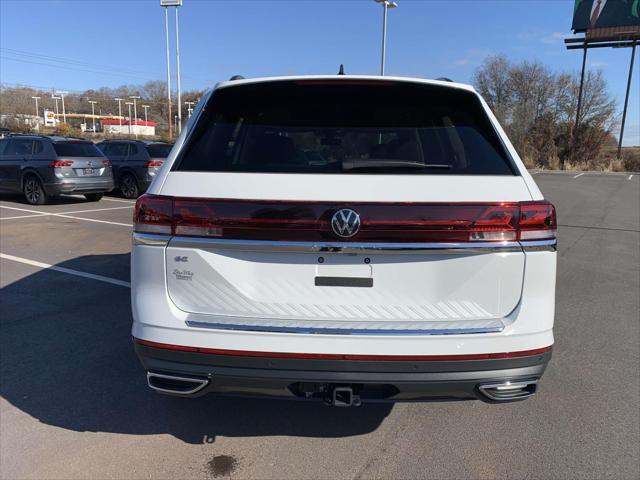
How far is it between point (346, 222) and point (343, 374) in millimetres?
671

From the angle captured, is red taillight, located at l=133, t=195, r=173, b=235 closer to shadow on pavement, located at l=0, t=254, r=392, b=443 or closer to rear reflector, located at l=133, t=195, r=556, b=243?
rear reflector, located at l=133, t=195, r=556, b=243

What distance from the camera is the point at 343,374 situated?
2.20m

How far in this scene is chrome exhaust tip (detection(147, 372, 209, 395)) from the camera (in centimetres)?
229

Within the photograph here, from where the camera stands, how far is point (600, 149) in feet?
123

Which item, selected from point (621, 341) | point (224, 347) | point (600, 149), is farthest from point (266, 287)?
point (600, 149)

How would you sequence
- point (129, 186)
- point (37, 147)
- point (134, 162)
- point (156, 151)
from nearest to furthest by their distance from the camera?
point (37, 147)
point (134, 162)
point (156, 151)
point (129, 186)

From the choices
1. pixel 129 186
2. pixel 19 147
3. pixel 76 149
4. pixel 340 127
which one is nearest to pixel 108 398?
pixel 340 127

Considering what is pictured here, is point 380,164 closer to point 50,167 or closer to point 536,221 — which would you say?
point 536,221

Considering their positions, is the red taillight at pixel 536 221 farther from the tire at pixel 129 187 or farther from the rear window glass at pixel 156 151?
the tire at pixel 129 187

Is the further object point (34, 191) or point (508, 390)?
point (34, 191)

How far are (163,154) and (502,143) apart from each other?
1393 cm

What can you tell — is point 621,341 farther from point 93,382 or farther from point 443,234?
point 93,382

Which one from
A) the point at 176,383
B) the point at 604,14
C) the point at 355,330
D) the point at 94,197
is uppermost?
the point at 604,14

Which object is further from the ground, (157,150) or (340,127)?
(340,127)
